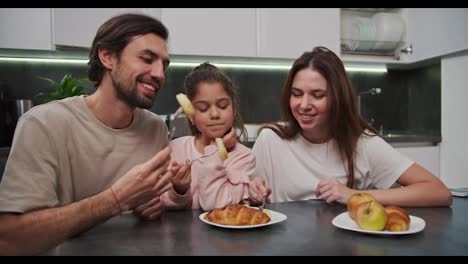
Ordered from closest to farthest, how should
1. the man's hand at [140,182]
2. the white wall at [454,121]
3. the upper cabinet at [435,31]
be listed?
1. the man's hand at [140,182]
2. the upper cabinet at [435,31]
3. the white wall at [454,121]

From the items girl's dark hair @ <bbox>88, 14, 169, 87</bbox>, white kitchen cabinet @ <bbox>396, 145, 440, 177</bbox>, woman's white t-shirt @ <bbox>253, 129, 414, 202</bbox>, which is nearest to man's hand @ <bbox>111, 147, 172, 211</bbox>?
girl's dark hair @ <bbox>88, 14, 169, 87</bbox>

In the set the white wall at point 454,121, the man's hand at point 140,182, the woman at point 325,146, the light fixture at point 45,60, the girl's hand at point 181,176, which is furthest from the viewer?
the white wall at point 454,121

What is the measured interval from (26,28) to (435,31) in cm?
298

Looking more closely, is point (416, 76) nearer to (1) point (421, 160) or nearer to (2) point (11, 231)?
(1) point (421, 160)

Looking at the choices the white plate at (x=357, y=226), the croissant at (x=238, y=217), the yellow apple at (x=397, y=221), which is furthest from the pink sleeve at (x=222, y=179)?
the yellow apple at (x=397, y=221)

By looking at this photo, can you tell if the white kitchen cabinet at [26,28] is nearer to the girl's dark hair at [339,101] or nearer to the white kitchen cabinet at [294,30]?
the white kitchen cabinet at [294,30]

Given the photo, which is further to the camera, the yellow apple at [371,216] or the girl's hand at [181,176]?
the girl's hand at [181,176]

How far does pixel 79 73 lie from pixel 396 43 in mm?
2648

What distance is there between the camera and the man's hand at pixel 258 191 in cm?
124

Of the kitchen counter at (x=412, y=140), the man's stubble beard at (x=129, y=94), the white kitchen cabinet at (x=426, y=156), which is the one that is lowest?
the white kitchen cabinet at (x=426, y=156)

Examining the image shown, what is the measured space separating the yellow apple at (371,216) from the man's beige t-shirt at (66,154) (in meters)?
0.76


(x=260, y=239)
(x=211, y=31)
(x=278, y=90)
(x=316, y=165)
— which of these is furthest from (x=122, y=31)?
(x=278, y=90)

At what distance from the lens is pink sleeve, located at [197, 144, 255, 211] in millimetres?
1234
